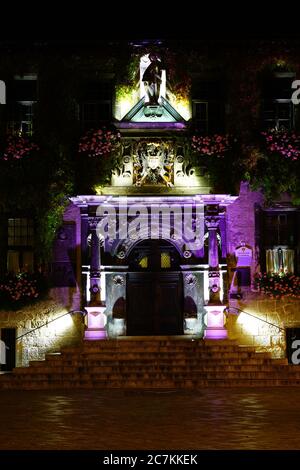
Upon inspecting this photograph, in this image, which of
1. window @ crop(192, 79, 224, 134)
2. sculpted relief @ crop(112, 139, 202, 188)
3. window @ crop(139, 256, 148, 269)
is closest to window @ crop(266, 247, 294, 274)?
sculpted relief @ crop(112, 139, 202, 188)

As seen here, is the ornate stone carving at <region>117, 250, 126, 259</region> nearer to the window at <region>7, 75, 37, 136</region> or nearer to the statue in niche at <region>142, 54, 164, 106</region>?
the statue in niche at <region>142, 54, 164, 106</region>

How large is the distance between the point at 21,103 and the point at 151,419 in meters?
11.9

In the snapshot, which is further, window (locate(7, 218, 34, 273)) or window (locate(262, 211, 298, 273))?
window (locate(7, 218, 34, 273))

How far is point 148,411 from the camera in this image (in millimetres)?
15664

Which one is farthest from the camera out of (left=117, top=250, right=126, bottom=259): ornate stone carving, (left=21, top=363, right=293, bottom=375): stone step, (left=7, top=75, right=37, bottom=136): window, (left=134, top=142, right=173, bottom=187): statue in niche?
(left=7, top=75, right=37, bottom=136): window

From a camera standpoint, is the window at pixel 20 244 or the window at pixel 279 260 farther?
the window at pixel 20 244

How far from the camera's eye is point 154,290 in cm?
2320

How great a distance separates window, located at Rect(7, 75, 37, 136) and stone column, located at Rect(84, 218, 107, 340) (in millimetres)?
3549

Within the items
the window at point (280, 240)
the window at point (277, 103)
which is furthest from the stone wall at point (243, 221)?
the window at point (277, 103)

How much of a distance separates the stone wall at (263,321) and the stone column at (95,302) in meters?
3.37

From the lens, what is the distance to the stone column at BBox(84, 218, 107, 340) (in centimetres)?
2217

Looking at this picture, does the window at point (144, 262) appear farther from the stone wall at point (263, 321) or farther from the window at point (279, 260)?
the window at point (279, 260)

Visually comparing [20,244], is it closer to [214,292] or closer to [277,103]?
→ [214,292]

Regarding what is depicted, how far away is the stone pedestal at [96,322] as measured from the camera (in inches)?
872
